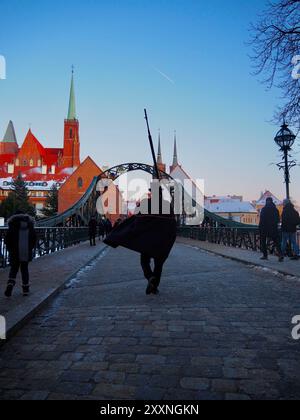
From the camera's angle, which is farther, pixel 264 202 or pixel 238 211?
pixel 264 202

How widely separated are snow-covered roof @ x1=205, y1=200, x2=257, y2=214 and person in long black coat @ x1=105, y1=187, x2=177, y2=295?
92981mm

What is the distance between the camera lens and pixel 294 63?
30.0 feet

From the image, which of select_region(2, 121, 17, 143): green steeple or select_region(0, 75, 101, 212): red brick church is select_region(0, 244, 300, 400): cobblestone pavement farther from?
select_region(2, 121, 17, 143): green steeple

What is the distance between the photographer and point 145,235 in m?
6.00

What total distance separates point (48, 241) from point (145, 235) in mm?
10107

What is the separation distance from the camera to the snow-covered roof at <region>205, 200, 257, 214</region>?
318 ft

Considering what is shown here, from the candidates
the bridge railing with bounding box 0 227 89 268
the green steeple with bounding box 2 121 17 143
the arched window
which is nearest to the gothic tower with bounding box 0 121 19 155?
the green steeple with bounding box 2 121 17 143

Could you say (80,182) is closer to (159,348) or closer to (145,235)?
(145,235)

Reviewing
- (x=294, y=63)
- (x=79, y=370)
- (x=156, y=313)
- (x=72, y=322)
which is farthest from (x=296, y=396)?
(x=294, y=63)

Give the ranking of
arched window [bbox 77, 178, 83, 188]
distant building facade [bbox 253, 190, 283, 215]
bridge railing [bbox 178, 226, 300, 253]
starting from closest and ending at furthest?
bridge railing [bbox 178, 226, 300, 253] < arched window [bbox 77, 178, 83, 188] < distant building facade [bbox 253, 190, 283, 215]

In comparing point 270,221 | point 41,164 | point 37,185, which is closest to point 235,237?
point 270,221

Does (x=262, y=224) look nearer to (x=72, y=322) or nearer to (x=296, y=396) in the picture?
(x=72, y=322)
